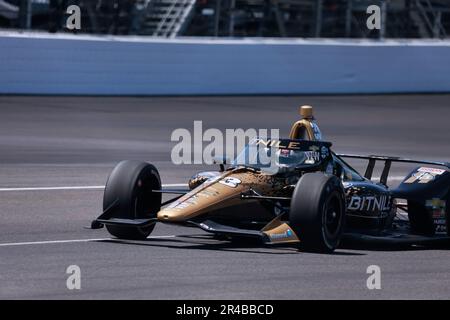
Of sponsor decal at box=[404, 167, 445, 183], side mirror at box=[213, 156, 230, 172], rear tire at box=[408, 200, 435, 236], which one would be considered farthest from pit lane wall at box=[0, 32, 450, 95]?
rear tire at box=[408, 200, 435, 236]

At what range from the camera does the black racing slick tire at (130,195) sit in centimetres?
1101

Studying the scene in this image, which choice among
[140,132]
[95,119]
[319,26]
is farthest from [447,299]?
[319,26]

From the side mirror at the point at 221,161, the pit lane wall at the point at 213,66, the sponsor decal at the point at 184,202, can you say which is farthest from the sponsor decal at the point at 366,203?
the pit lane wall at the point at 213,66

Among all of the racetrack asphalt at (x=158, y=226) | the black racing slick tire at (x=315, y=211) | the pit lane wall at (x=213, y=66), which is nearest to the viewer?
the racetrack asphalt at (x=158, y=226)

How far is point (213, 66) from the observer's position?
88.2 feet

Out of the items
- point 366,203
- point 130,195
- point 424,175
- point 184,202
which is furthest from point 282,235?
point 424,175

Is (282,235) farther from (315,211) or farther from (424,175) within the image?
(424,175)

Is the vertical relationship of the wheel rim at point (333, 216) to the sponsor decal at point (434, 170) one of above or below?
below

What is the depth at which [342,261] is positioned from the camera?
403 inches

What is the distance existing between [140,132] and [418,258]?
456 inches

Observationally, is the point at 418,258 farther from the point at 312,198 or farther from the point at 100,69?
the point at 100,69

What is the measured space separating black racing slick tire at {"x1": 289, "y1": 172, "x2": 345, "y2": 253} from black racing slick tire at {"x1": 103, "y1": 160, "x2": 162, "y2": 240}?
1548 mm

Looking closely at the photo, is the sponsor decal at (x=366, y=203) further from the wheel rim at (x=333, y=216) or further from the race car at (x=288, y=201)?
the wheel rim at (x=333, y=216)

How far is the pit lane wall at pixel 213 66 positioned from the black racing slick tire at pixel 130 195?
13739 millimetres
